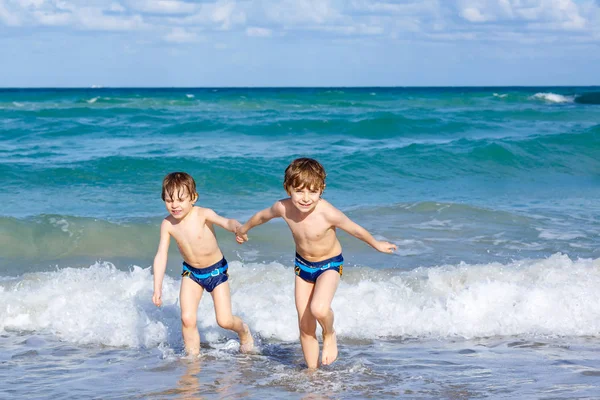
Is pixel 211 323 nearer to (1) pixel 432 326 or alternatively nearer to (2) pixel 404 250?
(1) pixel 432 326

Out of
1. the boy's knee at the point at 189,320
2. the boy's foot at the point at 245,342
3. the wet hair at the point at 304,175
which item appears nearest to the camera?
the wet hair at the point at 304,175

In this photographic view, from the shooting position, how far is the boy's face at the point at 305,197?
15.0 feet

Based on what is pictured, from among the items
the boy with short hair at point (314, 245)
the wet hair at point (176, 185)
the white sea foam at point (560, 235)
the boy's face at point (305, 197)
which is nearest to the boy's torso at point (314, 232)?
the boy with short hair at point (314, 245)

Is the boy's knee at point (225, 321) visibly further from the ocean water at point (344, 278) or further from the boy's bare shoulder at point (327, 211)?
the boy's bare shoulder at point (327, 211)

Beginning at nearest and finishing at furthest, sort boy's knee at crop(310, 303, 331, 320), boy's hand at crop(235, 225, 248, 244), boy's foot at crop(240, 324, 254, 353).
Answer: boy's knee at crop(310, 303, 331, 320), boy's hand at crop(235, 225, 248, 244), boy's foot at crop(240, 324, 254, 353)

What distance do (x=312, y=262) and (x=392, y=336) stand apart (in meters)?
1.41

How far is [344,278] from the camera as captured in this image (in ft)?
24.2

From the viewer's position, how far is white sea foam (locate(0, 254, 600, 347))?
5.90m

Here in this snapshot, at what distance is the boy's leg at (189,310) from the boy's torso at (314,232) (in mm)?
898

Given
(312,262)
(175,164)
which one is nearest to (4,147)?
(175,164)

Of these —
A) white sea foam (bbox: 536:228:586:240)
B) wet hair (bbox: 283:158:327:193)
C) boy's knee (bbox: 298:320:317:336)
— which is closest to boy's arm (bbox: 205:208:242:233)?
wet hair (bbox: 283:158:327:193)

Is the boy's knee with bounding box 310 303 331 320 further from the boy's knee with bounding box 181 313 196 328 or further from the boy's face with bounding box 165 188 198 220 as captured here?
the boy's face with bounding box 165 188 198 220

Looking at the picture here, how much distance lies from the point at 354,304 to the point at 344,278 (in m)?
1.04

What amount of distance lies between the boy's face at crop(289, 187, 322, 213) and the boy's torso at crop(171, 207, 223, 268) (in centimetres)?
81
